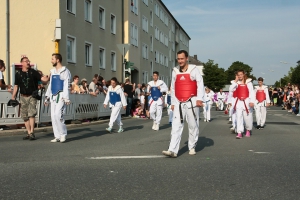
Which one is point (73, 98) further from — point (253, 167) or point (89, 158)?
point (253, 167)

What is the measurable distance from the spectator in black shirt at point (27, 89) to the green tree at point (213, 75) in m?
101

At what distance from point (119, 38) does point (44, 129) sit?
22.7m

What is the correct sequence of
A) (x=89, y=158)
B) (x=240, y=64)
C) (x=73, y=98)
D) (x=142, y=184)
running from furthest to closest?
(x=240, y=64), (x=73, y=98), (x=89, y=158), (x=142, y=184)

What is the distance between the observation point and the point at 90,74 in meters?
28.7

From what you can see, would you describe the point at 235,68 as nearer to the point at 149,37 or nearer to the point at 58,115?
the point at 149,37

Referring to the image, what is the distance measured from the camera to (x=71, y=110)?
16.5m

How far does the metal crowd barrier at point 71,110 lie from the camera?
512 inches

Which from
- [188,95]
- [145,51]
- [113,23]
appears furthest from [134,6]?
[188,95]

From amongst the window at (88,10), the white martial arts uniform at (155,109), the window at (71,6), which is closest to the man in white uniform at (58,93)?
the white martial arts uniform at (155,109)

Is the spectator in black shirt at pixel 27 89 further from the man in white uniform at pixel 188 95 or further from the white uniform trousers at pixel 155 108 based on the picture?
the white uniform trousers at pixel 155 108

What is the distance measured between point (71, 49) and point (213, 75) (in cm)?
8718

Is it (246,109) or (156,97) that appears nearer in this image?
(246,109)

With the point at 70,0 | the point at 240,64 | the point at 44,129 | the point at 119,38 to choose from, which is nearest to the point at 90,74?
the point at 70,0

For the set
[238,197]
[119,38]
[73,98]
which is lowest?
[238,197]
